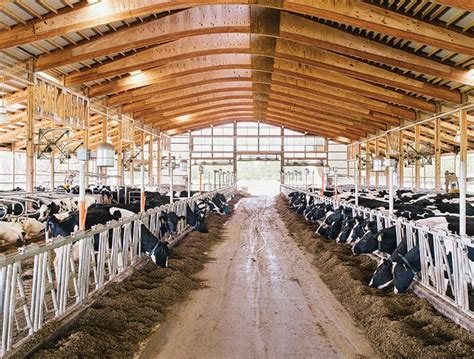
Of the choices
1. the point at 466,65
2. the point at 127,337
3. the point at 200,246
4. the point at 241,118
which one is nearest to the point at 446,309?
the point at 127,337

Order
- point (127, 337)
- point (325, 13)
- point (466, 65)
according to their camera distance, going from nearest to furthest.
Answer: point (127, 337) → point (325, 13) → point (466, 65)

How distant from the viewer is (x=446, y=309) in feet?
18.9

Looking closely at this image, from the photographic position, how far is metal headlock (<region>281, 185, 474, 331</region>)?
220 inches

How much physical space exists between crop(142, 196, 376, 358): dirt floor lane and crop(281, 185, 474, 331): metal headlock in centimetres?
121

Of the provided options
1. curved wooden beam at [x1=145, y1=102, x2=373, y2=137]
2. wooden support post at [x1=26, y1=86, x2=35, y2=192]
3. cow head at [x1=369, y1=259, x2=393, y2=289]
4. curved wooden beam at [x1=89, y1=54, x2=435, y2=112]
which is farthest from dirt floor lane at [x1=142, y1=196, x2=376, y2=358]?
curved wooden beam at [x1=145, y1=102, x2=373, y2=137]

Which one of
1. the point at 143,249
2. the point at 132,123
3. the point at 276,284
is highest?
the point at 132,123

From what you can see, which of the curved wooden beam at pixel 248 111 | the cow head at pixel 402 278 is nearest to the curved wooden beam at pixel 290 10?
the cow head at pixel 402 278

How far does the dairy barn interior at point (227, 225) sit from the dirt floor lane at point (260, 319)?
0.11 ft

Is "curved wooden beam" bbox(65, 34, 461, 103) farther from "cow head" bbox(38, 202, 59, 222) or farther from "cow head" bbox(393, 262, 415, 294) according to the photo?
"cow head" bbox(393, 262, 415, 294)

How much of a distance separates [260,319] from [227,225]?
→ 449 inches

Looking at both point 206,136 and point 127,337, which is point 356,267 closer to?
point 127,337

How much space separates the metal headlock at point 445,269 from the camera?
5575 millimetres

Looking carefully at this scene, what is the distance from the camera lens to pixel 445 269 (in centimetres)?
684

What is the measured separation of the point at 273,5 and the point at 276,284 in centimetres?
727
